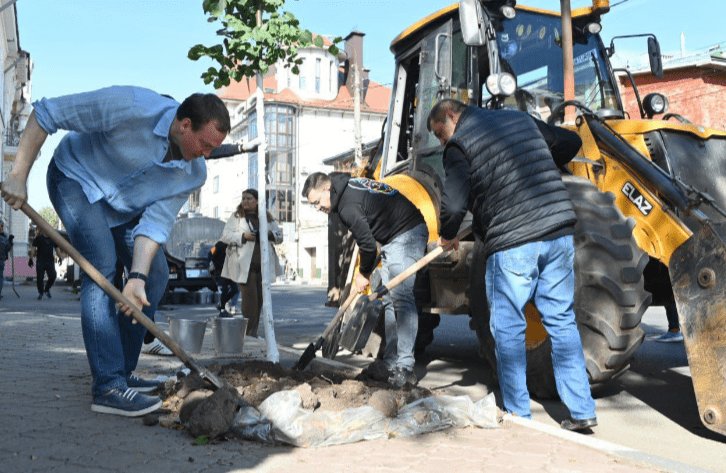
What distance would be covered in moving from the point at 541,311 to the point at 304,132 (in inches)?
2142

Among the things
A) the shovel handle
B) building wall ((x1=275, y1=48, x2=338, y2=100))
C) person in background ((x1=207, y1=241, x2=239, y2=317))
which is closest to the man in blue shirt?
the shovel handle

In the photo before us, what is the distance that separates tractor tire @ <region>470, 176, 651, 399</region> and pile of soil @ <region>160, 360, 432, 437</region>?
3.36ft

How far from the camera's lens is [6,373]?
533 centimetres

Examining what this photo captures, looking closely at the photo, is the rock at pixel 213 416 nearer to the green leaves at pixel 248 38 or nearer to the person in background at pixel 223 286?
the green leaves at pixel 248 38

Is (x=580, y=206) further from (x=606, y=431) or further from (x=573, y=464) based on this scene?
(x=573, y=464)

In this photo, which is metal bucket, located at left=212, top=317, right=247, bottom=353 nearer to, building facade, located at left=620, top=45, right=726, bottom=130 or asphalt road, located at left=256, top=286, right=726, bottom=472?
asphalt road, located at left=256, top=286, right=726, bottom=472

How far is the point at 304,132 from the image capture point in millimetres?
57750

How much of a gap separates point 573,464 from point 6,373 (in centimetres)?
395

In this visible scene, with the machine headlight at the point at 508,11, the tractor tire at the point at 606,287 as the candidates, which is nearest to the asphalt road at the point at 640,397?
the tractor tire at the point at 606,287

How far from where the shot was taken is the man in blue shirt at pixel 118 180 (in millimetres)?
3916

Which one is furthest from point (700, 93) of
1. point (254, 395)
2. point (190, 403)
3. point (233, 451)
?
point (233, 451)

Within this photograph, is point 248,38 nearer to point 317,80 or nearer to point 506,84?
point 506,84

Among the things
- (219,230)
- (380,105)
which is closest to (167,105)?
(219,230)

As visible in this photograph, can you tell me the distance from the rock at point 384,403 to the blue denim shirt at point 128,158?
1.42 metres
